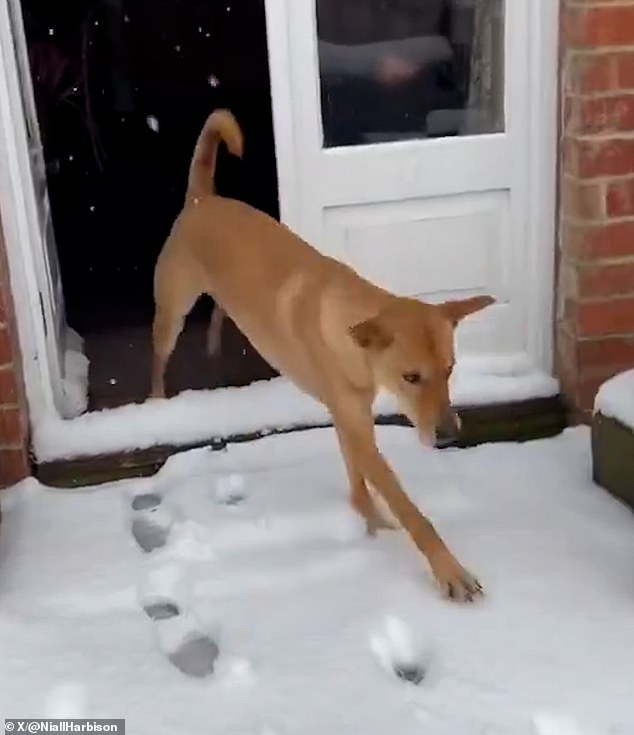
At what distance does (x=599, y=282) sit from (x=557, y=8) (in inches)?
24.6

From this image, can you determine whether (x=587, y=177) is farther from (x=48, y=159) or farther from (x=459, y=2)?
(x=48, y=159)

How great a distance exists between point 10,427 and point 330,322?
85 centimetres

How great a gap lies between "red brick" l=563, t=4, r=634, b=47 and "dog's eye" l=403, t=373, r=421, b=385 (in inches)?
38.7

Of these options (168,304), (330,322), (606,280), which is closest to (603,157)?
(606,280)

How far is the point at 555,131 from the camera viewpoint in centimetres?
261

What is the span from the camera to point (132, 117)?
4238mm

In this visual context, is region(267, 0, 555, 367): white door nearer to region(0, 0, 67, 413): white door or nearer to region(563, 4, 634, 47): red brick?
region(563, 4, 634, 47): red brick

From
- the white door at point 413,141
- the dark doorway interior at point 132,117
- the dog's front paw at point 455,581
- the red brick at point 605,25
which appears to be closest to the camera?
the dog's front paw at point 455,581

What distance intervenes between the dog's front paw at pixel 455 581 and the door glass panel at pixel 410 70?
3.68ft

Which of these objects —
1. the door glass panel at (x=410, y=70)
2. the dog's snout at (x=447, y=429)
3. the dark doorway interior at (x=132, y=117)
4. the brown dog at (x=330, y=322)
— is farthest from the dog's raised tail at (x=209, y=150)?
the dark doorway interior at (x=132, y=117)

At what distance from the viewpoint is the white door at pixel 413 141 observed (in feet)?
8.55

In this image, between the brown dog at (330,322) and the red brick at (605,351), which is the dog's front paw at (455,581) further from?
the red brick at (605,351)

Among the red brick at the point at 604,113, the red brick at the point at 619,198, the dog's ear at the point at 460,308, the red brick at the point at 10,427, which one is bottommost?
the red brick at the point at 10,427

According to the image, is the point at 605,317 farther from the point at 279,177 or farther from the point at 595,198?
the point at 279,177
